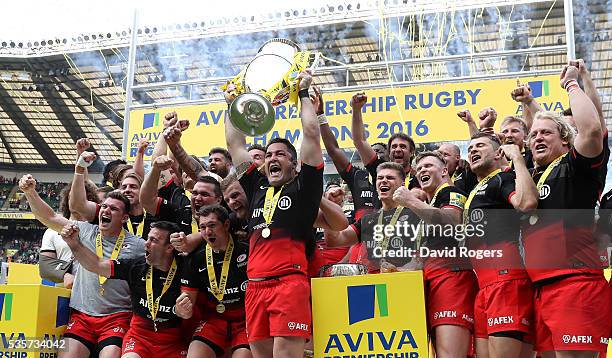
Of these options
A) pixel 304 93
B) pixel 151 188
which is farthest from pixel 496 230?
pixel 151 188

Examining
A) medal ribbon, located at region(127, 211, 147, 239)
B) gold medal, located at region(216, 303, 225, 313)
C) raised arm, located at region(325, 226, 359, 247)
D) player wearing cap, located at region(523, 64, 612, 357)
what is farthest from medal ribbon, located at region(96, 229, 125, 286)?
player wearing cap, located at region(523, 64, 612, 357)

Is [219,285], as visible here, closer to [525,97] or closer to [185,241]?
[185,241]

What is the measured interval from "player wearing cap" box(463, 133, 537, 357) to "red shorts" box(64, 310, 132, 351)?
107 inches

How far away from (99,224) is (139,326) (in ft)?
3.28

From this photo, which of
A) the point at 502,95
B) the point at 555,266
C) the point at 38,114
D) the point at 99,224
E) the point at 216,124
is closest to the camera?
the point at 555,266

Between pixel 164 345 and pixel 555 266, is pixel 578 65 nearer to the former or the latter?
pixel 555 266

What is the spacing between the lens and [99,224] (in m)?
5.75

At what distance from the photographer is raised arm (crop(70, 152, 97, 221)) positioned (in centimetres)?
586

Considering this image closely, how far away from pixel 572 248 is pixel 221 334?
8.07 ft

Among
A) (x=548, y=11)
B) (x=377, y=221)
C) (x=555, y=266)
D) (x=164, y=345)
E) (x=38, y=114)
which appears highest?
(x=38, y=114)

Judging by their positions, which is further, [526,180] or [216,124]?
[216,124]

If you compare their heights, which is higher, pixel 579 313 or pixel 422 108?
pixel 422 108

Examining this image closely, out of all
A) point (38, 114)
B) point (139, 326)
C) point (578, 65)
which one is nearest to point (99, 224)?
point (139, 326)

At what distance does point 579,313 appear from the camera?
12.2ft
